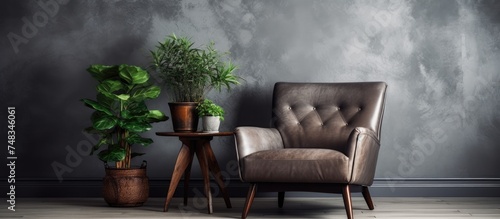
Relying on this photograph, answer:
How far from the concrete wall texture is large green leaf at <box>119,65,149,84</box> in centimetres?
55

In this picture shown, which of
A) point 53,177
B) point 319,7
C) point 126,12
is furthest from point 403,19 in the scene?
point 53,177

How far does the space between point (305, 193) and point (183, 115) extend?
1.09 metres

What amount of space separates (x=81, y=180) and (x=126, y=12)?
1245 millimetres

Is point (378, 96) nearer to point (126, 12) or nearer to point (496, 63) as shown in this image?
point (496, 63)

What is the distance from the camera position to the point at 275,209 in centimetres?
388

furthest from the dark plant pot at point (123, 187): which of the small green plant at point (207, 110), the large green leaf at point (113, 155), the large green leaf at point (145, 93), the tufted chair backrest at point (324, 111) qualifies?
the tufted chair backrest at point (324, 111)

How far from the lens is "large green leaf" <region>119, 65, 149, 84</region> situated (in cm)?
388

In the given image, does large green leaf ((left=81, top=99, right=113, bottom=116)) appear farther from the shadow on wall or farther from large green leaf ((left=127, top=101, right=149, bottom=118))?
the shadow on wall

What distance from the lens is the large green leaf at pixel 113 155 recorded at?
3857 mm

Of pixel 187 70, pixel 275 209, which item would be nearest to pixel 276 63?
pixel 187 70

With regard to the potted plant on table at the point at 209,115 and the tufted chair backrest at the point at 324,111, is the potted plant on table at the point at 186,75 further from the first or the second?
the tufted chair backrest at the point at 324,111

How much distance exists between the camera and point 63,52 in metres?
4.50

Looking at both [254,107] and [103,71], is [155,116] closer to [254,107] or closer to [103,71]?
[103,71]

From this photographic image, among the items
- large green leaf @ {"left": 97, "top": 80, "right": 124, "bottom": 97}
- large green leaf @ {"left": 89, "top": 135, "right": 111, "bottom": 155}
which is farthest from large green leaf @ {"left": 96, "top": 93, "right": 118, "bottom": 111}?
large green leaf @ {"left": 89, "top": 135, "right": 111, "bottom": 155}
